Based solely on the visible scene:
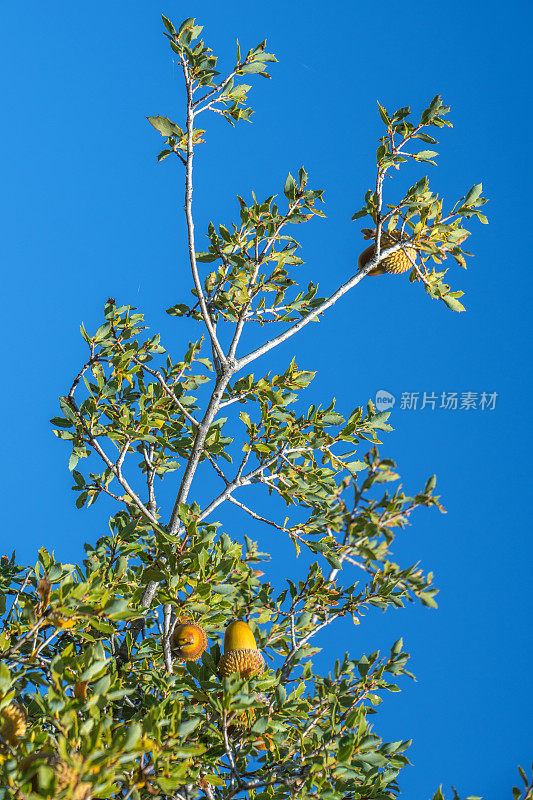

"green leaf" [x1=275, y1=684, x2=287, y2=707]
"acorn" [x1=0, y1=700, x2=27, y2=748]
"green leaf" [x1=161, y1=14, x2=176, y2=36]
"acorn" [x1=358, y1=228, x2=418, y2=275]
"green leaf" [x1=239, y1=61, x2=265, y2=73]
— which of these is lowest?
"acorn" [x1=0, y1=700, x2=27, y2=748]

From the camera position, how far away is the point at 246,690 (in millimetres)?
2068

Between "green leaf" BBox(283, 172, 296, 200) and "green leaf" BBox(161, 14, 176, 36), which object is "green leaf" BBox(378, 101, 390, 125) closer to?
"green leaf" BBox(283, 172, 296, 200)

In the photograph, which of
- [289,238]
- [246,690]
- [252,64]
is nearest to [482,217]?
[289,238]

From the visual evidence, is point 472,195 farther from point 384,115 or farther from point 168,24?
point 168,24

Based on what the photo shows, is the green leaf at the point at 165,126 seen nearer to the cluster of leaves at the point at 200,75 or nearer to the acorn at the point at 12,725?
the cluster of leaves at the point at 200,75

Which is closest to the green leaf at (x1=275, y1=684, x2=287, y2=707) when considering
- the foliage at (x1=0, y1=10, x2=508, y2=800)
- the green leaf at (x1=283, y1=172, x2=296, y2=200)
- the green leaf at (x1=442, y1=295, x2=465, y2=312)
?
the foliage at (x1=0, y1=10, x2=508, y2=800)

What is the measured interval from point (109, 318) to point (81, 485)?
2.34ft

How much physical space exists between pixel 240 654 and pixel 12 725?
841mm

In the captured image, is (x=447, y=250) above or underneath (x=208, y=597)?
above

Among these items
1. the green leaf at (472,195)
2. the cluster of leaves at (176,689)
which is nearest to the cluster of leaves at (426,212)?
the green leaf at (472,195)

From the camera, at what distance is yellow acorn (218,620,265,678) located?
2445mm

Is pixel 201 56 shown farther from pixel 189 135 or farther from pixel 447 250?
pixel 447 250

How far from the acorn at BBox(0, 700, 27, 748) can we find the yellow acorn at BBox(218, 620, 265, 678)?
0.74 meters

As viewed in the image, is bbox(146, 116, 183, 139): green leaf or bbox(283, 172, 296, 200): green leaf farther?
bbox(283, 172, 296, 200): green leaf
